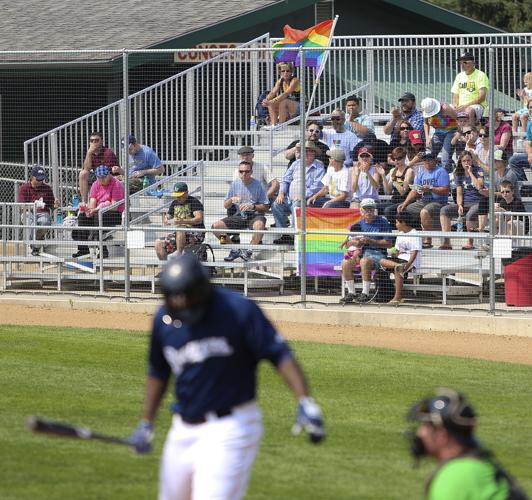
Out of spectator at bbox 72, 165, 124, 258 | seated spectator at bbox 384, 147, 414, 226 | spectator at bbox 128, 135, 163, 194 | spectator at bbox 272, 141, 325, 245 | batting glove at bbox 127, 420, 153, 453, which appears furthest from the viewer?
spectator at bbox 128, 135, 163, 194

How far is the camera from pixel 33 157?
20750 millimetres

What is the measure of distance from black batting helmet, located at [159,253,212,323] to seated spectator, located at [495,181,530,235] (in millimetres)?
10486

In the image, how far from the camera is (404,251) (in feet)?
54.2

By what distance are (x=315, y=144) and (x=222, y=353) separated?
11580mm

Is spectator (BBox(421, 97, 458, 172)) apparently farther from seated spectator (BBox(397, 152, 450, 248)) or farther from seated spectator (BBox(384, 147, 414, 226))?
seated spectator (BBox(384, 147, 414, 226))

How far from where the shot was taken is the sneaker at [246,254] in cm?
1736

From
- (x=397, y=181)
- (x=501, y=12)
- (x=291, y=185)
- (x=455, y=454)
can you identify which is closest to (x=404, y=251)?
(x=397, y=181)

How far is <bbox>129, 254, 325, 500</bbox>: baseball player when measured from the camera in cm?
622

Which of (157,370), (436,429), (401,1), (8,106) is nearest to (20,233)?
(8,106)

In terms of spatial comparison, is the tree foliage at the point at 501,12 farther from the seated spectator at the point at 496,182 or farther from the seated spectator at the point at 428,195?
the seated spectator at the point at 428,195

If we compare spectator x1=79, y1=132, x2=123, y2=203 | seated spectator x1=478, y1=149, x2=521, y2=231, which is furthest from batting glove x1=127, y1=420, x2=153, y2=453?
spectator x1=79, y1=132, x2=123, y2=203

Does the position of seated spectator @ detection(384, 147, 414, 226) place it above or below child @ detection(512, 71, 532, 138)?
below

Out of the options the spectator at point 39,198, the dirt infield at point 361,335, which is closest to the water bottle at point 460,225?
the dirt infield at point 361,335

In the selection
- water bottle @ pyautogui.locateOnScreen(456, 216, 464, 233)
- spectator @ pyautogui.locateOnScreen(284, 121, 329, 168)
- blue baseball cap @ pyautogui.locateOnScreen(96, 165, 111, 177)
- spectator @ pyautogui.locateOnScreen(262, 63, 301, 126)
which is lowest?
water bottle @ pyautogui.locateOnScreen(456, 216, 464, 233)
